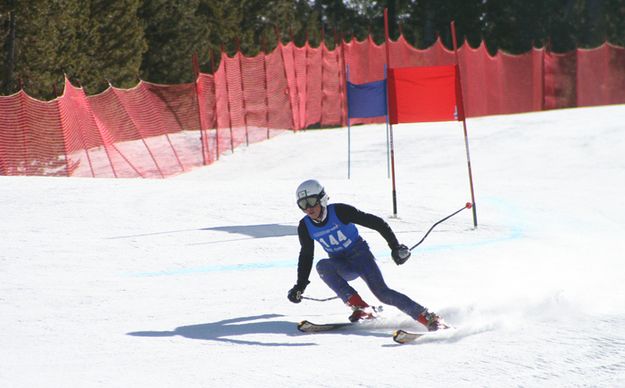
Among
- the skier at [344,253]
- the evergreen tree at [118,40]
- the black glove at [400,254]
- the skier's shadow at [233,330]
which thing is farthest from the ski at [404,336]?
the evergreen tree at [118,40]

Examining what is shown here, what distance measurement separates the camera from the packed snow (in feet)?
22.3

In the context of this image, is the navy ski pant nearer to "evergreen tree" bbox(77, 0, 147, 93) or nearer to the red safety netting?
the red safety netting

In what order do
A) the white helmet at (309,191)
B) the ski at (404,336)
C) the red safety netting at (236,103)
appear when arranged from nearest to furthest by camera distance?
the ski at (404,336), the white helmet at (309,191), the red safety netting at (236,103)

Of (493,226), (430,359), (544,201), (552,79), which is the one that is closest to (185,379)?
(430,359)

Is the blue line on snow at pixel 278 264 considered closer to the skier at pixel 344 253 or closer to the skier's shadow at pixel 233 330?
the skier's shadow at pixel 233 330

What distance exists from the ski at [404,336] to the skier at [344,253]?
0.19 m

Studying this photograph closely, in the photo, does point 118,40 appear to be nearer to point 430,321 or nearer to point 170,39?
point 170,39

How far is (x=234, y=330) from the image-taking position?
811 cm

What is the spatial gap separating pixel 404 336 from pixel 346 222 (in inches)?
42.0

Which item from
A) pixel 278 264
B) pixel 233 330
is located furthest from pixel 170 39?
pixel 233 330

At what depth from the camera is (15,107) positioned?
63.7ft

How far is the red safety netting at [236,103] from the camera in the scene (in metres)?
19.8

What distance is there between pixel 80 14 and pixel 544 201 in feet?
60.7

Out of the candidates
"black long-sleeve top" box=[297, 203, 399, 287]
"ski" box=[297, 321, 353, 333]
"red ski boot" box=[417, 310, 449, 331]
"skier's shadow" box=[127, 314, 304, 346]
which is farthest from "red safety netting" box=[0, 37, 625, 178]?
"red ski boot" box=[417, 310, 449, 331]
